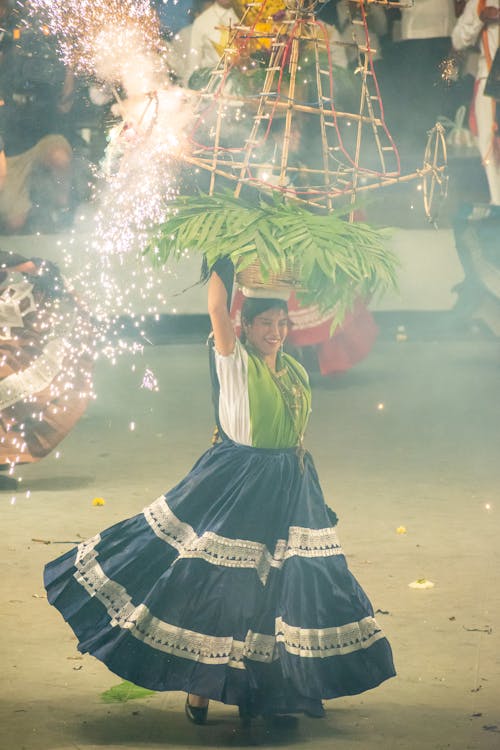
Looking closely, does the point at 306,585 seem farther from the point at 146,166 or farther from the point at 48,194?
the point at 48,194

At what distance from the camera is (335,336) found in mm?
10023

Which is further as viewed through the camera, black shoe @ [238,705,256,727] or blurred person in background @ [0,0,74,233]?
blurred person in background @ [0,0,74,233]

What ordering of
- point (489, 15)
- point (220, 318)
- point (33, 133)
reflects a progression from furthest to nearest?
point (489, 15) → point (33, 133) → point (220, 318)

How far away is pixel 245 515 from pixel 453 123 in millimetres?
10478

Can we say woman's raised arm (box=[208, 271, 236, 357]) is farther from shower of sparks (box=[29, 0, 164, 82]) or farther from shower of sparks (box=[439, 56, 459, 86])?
shower of sparks (box=[439, 56, 459, 86])

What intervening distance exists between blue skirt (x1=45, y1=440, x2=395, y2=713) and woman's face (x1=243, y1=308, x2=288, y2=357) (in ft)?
1.04

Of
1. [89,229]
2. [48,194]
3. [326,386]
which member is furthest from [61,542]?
[89,229]

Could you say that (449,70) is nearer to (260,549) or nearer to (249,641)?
(260,549)

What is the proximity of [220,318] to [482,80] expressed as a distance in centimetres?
881

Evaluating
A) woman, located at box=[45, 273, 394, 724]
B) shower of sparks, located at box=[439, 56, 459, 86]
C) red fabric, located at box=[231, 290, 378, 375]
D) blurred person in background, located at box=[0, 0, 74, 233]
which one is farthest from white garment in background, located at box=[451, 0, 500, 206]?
woman, located at box=[45, 273, 394, 724]

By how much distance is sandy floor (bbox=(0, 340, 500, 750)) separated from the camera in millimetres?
4168

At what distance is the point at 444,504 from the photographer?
6.96 m

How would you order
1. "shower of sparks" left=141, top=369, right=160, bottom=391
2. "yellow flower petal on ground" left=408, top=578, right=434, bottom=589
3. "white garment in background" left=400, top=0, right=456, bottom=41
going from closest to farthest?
"yellow flower petal on ground" left=408, top=578, right=434, bottom=589 < "shower of sparks" left=141, top=369, right=160, bottom=391 < "white garment in background" left=400, top=0, right=456, bottom=41

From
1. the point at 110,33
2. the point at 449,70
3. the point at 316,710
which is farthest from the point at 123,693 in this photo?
the point at 449,70
